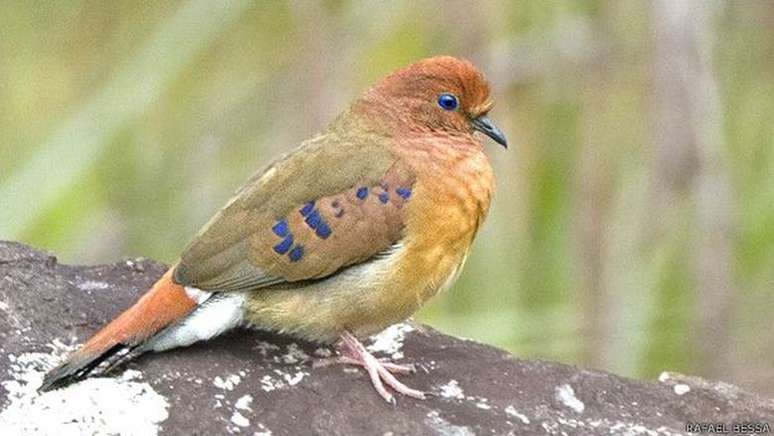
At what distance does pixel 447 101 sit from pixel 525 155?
1339mm

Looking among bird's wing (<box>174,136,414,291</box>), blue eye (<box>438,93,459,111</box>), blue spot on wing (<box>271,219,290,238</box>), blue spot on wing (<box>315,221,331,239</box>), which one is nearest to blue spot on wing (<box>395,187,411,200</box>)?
bird's wing (<box>174,136,414,291</box>)

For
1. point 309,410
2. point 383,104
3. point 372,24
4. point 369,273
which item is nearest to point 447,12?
point 372,24

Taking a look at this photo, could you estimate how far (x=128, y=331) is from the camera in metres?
5.33

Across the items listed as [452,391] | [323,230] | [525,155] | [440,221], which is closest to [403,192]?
[440,221]

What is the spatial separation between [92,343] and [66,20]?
123 inches

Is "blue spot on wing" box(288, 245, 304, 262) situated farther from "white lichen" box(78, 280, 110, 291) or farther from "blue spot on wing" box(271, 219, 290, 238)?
"white lichen" box(78, 280, 110, 291)

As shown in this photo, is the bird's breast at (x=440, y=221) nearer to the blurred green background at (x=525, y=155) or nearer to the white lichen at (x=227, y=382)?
the white lichen at (x=227, y=382)

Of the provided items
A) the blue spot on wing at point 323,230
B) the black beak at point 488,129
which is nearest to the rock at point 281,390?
the blue spot on wing at point 323,230

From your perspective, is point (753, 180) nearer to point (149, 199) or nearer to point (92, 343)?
point (149, 199)

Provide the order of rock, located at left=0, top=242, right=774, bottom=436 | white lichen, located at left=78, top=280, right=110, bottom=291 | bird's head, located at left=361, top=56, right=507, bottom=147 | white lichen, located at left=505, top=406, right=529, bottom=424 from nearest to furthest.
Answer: rock, located at left=0, top=242, right=774, bottom=436 < white lichen, located at left=505, top=406, right=529, bottom=424 < white lichen, located at left=78, top=280, right=110, bottom=291 < bird's head, located at left=361, top=56, right=507, bottom=147

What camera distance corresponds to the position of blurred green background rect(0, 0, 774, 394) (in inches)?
268

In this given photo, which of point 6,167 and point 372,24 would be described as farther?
point 6,167

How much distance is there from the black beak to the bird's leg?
2.81 feet

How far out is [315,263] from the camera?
5598mm
